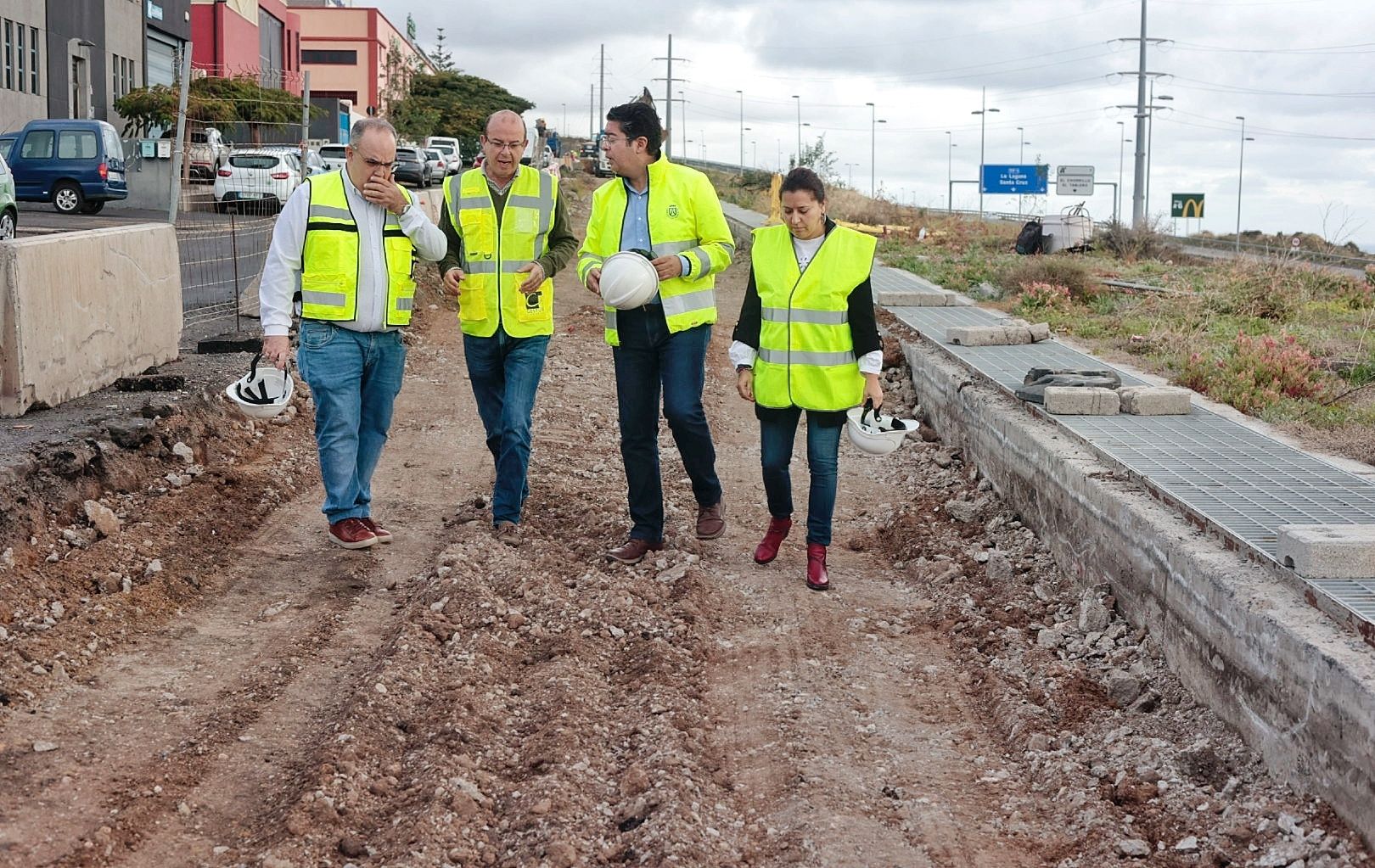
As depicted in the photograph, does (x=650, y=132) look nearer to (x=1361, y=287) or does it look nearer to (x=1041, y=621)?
(x=1041, y=621)

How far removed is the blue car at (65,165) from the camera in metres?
27.9

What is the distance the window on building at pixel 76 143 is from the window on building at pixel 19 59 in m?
11.5

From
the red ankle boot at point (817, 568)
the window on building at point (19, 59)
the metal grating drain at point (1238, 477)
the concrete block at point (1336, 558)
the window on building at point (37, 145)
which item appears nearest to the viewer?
the concrete block at point (1336, 558)

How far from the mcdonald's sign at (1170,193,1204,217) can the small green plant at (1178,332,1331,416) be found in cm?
5462

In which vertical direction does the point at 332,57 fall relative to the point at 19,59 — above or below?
above

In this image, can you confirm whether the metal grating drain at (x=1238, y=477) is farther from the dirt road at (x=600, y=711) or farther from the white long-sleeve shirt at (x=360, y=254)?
the white long-sleeve shirt at (x=360, y=254)

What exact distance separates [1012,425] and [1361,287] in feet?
34.9

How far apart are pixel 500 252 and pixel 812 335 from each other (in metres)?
1.56

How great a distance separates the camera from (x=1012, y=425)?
7.44 metres

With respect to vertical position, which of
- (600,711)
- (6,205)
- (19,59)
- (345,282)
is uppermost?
(19,59)

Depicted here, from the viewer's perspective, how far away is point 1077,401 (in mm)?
7641

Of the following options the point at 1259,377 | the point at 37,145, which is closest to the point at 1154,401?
the point at 1259,377

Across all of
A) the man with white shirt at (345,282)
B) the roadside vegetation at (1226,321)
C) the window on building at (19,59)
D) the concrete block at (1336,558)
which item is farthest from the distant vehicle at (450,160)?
the concrete block at (1336,558)

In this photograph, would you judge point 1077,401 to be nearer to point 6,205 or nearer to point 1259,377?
point 1259,377
